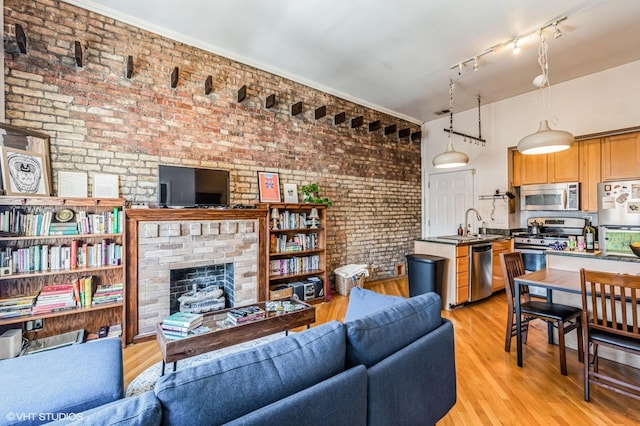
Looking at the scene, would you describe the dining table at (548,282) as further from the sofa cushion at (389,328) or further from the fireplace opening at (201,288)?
the fireplace opening at (201,288)

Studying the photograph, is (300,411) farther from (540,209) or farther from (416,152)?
(416,152)

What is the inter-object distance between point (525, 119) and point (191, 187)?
17.6 feet

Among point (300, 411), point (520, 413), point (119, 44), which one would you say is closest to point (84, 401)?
point (300, 411)

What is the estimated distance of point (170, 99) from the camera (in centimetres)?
344

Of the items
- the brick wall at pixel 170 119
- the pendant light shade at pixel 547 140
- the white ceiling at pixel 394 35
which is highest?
the white ceiling at pixel 394 35

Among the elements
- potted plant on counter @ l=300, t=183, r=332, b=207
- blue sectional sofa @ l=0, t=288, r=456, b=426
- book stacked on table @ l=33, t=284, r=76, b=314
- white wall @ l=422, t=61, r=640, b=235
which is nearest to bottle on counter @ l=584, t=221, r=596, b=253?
white wall @ l=422, t=61, r=640, b=235

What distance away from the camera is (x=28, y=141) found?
2652 mm

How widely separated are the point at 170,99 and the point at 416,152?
484 centimetres

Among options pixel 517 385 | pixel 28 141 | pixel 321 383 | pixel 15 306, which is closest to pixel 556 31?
pixel 517 385

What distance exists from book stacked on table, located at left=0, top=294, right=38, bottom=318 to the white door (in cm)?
622

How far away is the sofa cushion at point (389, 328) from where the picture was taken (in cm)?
131

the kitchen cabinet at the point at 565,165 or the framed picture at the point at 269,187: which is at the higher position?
the kitchen cabinet at the point at 565,165

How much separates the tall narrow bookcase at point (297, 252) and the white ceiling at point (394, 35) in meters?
1.97

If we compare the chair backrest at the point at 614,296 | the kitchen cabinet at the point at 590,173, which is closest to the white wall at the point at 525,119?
the kitchen cabinet at the point at 590,173
